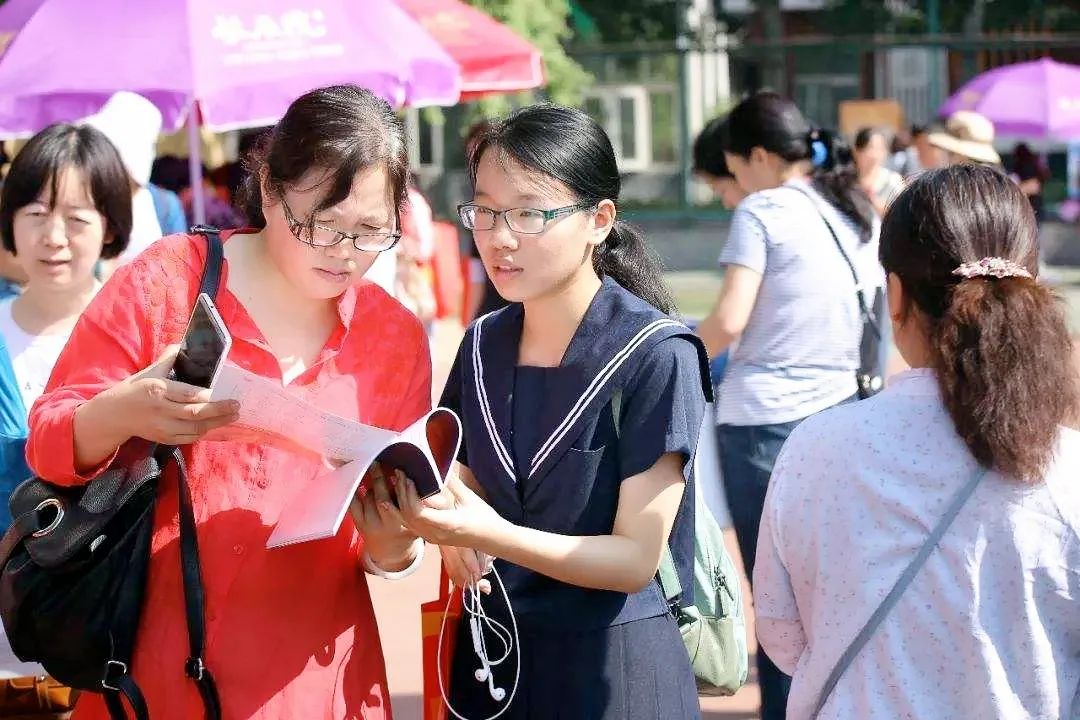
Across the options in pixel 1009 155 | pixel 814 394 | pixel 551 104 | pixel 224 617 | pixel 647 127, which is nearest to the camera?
pixel 224 617

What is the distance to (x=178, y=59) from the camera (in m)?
5.83

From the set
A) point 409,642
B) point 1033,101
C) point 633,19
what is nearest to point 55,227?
point 409,642

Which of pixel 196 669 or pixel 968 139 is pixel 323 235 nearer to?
pixel 196 669

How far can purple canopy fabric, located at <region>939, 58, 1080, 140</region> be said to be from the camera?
14594 mm

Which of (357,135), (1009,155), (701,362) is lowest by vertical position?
(1009,155)

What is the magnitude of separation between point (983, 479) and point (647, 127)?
72.3ft

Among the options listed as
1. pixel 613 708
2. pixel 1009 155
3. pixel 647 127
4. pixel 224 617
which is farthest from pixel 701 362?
pixel 647 127

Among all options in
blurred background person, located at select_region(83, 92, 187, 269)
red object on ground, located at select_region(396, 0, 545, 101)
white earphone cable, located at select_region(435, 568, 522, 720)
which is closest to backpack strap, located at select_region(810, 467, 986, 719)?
white earphone cable, located at select_region(435, 568, 522, 720)

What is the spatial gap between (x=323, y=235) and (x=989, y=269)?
1.05m

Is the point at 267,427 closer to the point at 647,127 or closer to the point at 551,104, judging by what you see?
the point at 551,104

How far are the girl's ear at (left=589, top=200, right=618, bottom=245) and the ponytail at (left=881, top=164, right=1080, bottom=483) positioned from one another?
20.0 inches

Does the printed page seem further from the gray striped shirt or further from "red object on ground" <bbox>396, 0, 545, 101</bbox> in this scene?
"red object on ground" <bbox>396, 0, 545, 101</bbox>

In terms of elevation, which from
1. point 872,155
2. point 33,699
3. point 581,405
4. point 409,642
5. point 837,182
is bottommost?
point 409,642

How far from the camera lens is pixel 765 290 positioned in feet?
14.8
